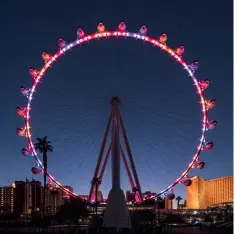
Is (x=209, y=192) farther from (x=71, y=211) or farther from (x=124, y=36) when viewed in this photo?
(x=124, y=36)

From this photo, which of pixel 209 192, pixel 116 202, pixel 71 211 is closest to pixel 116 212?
pixel 116 202

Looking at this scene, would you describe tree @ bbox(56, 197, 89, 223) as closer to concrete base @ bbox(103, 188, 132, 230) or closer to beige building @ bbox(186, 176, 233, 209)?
concrete base @ bbox(103, 188, 132, 230)

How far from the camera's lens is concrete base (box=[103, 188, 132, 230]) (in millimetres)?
43031

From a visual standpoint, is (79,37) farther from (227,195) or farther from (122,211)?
(227,195)

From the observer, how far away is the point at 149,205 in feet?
373

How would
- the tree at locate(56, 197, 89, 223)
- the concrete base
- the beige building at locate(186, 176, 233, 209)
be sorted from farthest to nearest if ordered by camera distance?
the beige building at locate(186, 176, 233, 209) → the tree at locate(56, 197, 89, 223) → the concrete base

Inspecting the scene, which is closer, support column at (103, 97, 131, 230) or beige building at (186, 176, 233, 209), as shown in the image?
support column at (103, 97, 131, 230)

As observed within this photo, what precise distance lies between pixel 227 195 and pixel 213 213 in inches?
1408

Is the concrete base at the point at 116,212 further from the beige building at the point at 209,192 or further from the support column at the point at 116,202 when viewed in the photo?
the beige building at the point at 209,192

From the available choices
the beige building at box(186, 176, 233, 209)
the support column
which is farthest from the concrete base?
the beige building at box(186, 176, 233, 209)

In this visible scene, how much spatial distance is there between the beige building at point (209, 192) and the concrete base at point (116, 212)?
122m

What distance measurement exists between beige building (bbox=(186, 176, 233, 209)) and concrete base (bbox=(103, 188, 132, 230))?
400 ft

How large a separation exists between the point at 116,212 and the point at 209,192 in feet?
459

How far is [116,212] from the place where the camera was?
43375 mm
